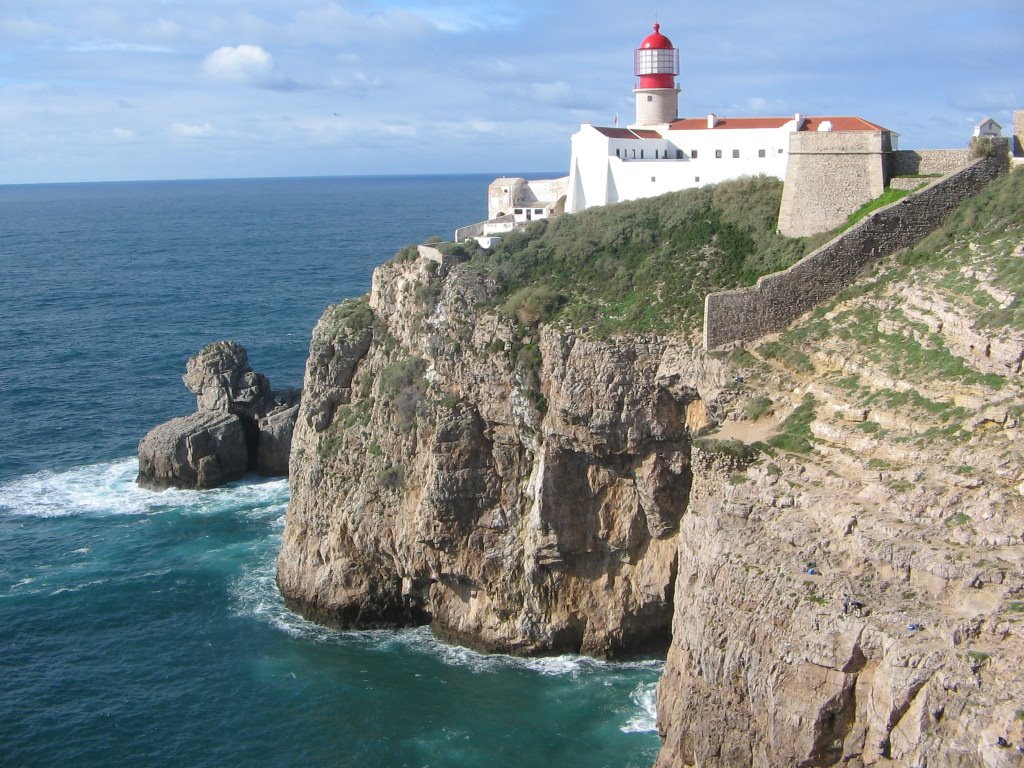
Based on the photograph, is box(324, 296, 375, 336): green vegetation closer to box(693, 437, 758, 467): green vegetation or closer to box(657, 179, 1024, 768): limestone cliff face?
box(657, 179, 1024, 768): limestone cliff face

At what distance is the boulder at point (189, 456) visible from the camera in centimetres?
5400

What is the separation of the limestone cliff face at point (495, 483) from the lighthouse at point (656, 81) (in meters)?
15.2

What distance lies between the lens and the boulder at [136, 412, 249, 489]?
177 ft

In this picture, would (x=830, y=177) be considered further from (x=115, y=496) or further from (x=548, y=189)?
(x=115, y=496)

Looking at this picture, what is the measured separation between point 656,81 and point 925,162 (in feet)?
52.4

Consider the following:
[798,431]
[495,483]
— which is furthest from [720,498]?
[495,483]

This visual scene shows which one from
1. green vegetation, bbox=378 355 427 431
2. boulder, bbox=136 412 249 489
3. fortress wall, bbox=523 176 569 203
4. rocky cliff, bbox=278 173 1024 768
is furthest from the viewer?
fortress wall, bbox=523 176 569 203

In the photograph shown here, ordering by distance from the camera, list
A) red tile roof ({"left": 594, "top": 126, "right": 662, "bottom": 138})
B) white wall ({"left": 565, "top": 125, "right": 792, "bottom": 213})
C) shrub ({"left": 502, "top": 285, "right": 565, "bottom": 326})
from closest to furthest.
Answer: shrub ({"left": 502, "top": 285, "right": 565, "bottom": 326}) < white wall ({"left": 565, "top": 125, "right": 792, "bottom": 213}) < red tile roof ({"left": 594, "top": 126, "right": 662, "bottom": 138})

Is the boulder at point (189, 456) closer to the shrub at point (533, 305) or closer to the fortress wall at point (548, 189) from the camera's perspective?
the fortress wall at point (548, 189)

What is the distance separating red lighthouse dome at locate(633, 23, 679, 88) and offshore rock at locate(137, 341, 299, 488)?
82.1ft

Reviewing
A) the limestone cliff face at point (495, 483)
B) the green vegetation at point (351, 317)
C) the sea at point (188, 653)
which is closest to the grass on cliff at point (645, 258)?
the limestone cliff face at point (495, 483)

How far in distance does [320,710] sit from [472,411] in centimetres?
1158

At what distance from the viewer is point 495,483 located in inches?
1516

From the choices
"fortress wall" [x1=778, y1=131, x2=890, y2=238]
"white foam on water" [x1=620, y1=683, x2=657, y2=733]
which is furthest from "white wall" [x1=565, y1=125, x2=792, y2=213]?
"white foam on water" [x1=620, y1=683, x2=657, y2=733]
